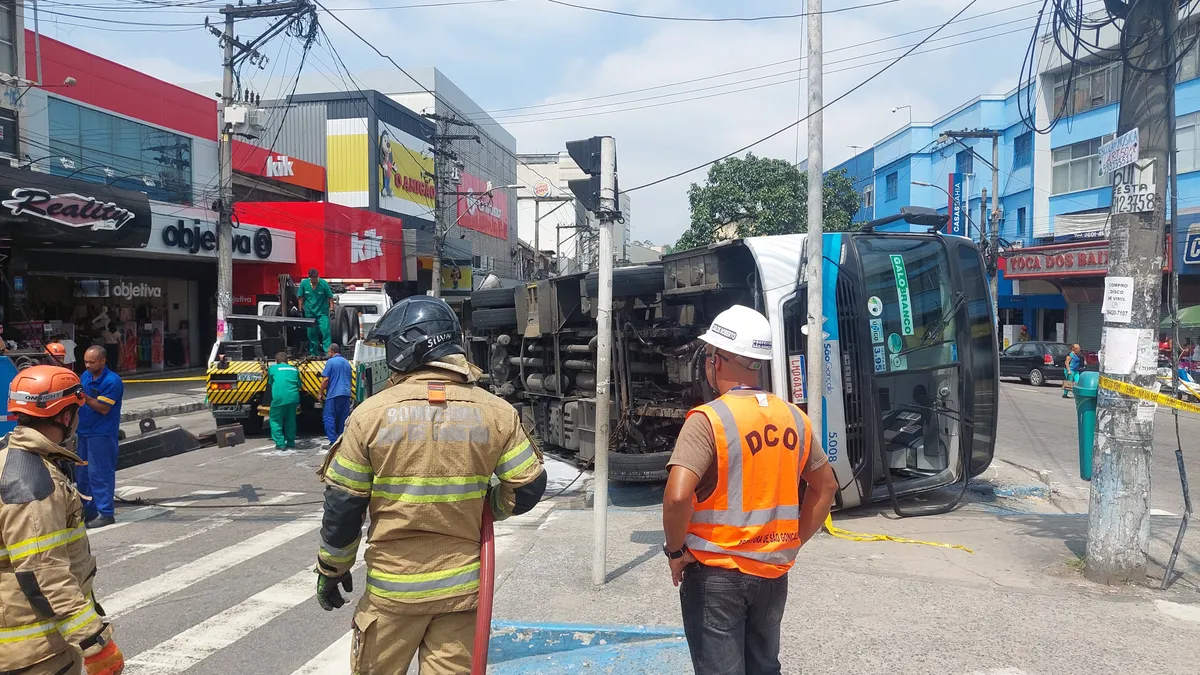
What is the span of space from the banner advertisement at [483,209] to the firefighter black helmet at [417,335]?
42.2 m

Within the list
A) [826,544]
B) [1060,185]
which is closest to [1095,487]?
[826,544]

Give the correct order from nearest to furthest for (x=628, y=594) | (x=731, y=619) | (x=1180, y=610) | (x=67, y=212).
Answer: (x=731, y=619) < (x=1180, y=610) < (x=628, y=594) < (x=67, y=212)

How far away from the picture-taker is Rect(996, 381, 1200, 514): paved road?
9431 millimetres

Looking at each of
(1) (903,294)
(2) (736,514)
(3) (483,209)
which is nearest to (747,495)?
(2) (736,514)

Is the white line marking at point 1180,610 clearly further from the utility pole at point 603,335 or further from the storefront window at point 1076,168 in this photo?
the storefront window at point 1076,168

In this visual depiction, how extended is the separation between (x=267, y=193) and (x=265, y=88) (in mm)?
14765

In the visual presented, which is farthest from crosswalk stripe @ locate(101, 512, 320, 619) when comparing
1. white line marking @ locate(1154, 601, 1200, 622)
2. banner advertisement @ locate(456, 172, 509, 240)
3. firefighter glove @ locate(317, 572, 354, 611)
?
banner advertisement @ locate(456, 172, 509, 240)

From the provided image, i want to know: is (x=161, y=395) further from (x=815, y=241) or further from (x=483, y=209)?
(x=483, y=209)

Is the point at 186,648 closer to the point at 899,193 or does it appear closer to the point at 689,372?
the point at 689,372

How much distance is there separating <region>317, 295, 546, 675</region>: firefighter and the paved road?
21.7 ft

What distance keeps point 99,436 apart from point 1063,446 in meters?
12.8

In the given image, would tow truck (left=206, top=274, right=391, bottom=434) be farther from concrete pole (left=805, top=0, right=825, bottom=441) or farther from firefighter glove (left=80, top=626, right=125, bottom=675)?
firefighter glove (left=80, top=626, right=125, bottom=675)

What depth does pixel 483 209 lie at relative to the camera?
52.0 m

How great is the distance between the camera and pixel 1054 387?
25672mm
